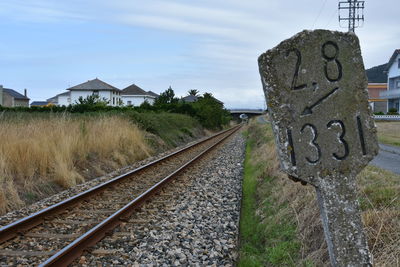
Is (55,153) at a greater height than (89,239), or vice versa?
(55,153)

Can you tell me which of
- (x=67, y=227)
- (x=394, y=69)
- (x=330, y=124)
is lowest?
(x=67, y=227)

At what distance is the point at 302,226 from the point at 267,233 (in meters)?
0.92

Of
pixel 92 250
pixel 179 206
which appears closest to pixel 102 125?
pixel 179 206

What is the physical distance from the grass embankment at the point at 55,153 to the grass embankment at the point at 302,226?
15.1 feet

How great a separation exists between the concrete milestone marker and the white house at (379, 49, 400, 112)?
62116 mm

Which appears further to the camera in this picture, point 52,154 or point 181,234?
point 52,154

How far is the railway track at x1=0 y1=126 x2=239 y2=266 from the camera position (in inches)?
201

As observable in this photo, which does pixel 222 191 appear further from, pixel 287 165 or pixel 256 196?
pixel 287 165

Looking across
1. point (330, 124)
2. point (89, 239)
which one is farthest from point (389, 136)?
point (330, 124)

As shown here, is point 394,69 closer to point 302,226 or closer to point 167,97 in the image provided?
point 167,97

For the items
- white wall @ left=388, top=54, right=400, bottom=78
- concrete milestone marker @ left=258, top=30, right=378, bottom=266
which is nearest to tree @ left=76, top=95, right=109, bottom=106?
white wall @ left=388, top=54, right=400, bottom=78

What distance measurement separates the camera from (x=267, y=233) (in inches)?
249

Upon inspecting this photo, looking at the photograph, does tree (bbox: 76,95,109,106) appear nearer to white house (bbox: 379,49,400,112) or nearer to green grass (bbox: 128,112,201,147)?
green grass (bbox: 128,112,201,147)

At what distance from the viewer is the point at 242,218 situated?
7.88 metres
